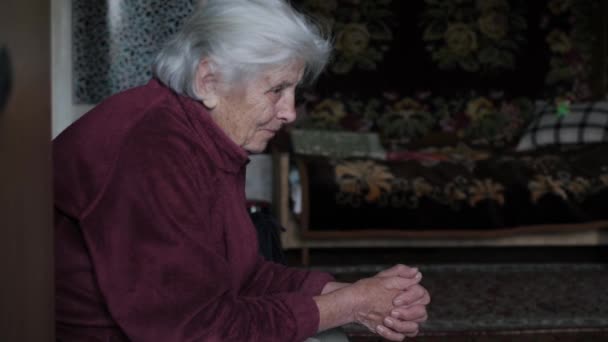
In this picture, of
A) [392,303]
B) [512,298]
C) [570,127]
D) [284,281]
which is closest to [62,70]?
[512,298]

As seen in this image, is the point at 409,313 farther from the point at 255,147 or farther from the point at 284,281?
the point at 255,147

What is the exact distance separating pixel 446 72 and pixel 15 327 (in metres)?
5.88

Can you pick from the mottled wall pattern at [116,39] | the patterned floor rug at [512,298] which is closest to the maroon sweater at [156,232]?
the patterned floor rug at [512,298]

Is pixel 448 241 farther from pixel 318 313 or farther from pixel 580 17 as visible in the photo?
pixel 318 313

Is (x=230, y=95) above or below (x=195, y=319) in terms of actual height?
above

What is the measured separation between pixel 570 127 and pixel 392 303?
14.3 ft

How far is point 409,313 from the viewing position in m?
1.37

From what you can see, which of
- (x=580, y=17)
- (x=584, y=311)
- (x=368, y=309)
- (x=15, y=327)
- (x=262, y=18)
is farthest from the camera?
(x=580, y=17)

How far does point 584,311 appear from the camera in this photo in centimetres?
331

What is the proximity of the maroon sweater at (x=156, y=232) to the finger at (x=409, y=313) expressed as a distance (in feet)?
0.61

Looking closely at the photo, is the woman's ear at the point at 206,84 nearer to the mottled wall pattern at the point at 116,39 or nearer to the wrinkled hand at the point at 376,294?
the wrinkled hand at the point at 376,294

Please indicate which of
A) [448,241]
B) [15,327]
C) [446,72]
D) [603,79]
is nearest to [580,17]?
[603,79]

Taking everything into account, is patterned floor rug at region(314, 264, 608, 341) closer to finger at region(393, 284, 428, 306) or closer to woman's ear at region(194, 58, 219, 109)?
finger at region(393, 284, 428, 306)

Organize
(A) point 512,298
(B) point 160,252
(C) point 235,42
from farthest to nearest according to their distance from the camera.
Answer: (A) point 512,298, (C) point 235,42, (B) point 160,252
